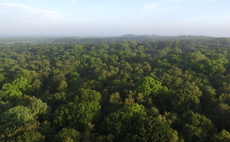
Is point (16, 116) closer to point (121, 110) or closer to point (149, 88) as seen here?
point (121, 110)

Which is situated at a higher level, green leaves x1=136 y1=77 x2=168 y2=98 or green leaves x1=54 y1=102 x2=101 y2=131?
green leaves x1=136 y1=77 x2=168 y2=98

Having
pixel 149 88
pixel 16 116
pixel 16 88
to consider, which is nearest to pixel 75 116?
pixel 16 116

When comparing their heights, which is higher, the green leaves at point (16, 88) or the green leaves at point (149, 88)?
the green leaves at point (149, 88)

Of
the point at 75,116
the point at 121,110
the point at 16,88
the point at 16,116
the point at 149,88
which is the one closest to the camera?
the point at 16,116

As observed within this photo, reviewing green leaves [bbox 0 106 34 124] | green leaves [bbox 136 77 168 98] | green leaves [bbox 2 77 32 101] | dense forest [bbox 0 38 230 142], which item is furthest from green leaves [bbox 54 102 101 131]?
green leaves [bbox 2 77 32 101]

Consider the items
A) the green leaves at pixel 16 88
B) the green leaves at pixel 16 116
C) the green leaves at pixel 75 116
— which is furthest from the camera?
the green leaves at pixel 16 88

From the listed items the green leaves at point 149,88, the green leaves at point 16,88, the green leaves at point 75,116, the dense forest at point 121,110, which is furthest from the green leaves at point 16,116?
the green leaves at point 149,88

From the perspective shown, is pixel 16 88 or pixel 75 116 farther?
pixel 16 88

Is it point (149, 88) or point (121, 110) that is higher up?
point (149, 88)

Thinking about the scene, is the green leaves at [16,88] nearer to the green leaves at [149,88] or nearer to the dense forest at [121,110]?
the dense forest at [121,110]

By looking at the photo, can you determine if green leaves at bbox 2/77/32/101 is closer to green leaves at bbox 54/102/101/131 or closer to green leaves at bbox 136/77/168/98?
green leaves at bbox 54/102/101/131

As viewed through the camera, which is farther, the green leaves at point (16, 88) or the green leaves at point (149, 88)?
the green leaves at point (16, 88)
